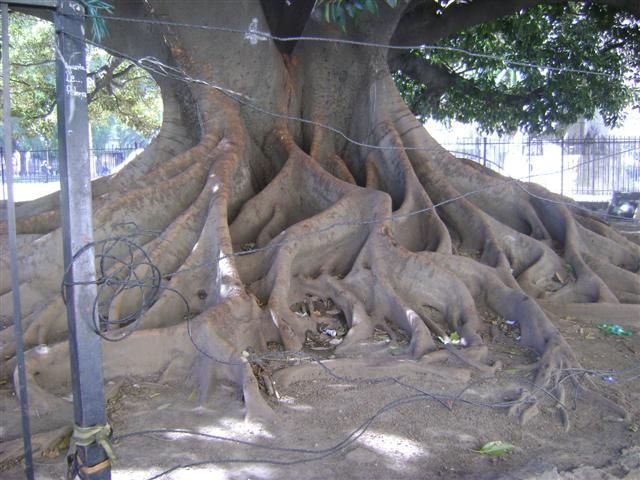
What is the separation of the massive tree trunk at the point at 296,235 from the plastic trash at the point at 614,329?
17 centimetres

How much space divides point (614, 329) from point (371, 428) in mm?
2932

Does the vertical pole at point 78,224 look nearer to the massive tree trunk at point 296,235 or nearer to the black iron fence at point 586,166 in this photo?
the massive tree trunk at point 296,235

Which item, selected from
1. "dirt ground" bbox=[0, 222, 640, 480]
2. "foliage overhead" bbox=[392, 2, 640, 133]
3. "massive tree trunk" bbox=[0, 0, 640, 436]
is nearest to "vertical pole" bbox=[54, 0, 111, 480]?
"dirt ground" bbox=[0, 222, 640, 480]

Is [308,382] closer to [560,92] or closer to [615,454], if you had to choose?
[615,454]

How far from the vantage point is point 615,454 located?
3629 millimetres

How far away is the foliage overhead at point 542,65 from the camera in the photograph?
1048 centimetres

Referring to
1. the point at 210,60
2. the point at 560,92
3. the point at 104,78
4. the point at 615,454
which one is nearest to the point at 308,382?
the point at 615,454

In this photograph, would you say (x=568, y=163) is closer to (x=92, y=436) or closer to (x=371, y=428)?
(x=371, y=428)

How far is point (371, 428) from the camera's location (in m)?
3.91

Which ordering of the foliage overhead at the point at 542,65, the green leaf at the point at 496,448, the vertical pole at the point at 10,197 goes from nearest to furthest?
1. the vertical pole at the point at 10,197
2. the green leaf at the point at 496,448
3. the foliage overhead at the point at 542,65

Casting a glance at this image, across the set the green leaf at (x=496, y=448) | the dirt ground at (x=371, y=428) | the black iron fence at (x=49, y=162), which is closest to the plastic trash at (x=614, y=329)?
the dirt ground at (x=371, y=428)

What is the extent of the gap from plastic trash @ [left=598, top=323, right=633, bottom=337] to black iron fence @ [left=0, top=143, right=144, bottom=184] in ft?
67.0

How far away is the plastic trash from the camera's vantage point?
5688 millimetres

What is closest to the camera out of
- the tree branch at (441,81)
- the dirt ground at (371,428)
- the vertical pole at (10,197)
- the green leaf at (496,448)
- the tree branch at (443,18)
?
the vertical pole at (10,197)
